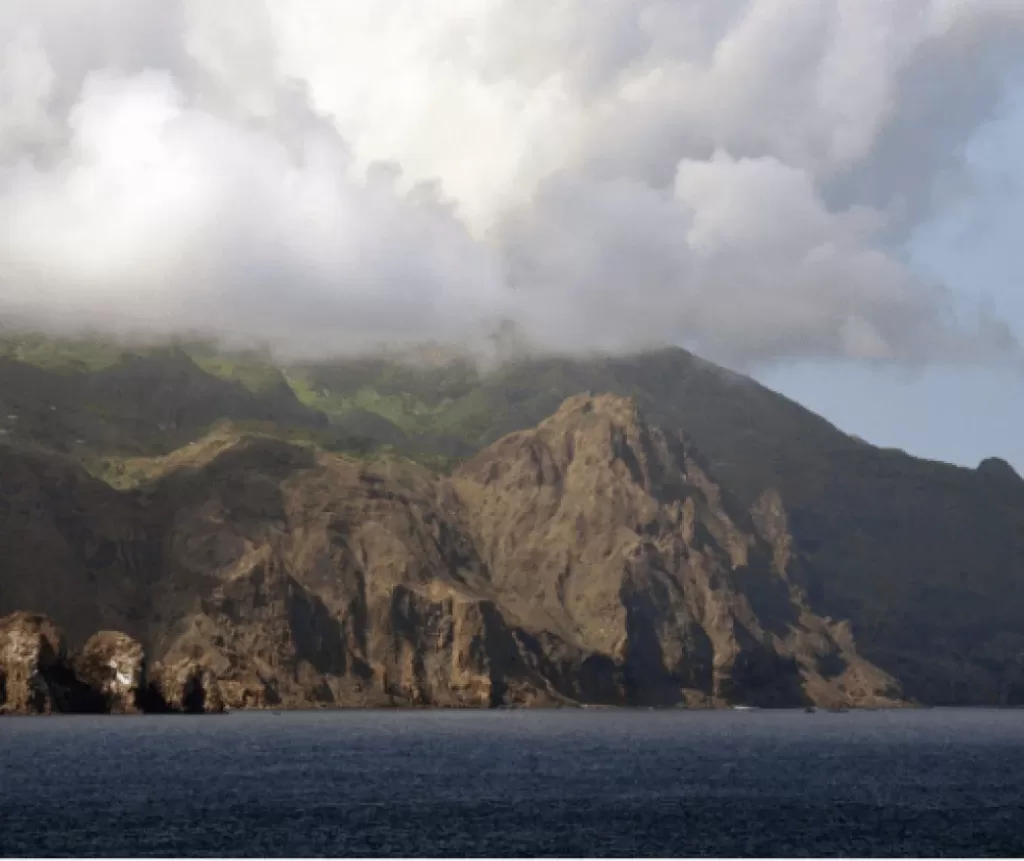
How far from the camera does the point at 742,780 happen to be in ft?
596

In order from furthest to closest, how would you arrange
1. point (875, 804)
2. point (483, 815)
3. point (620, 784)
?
point (620, 784) < point (875, 804) < point (483, 815)

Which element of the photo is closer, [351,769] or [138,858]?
[138,858]

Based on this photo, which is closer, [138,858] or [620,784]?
[138,858]

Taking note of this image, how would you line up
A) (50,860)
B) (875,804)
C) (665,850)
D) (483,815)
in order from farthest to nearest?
(875,804)
(483,815)
(665,850)
(50,860)

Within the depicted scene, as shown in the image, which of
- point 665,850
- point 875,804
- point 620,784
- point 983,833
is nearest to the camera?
point 665,850

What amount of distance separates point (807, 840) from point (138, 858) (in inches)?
2028

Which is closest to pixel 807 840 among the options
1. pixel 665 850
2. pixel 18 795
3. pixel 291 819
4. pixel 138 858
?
pixel 665 850

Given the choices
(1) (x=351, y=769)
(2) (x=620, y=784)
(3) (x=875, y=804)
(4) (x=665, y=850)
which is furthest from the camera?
(1) (x=351, y=769)

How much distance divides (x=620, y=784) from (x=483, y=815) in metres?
35.8

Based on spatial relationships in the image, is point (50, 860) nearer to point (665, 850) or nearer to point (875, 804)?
point (665, 850)

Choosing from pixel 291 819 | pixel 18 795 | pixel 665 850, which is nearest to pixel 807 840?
pixel 665 850

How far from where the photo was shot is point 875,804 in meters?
155

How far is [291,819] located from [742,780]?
64996mm

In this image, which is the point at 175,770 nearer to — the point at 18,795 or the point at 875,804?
the point at 18,795
